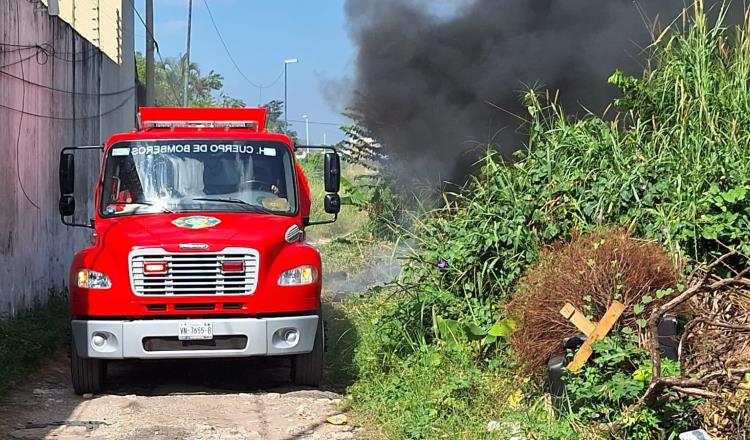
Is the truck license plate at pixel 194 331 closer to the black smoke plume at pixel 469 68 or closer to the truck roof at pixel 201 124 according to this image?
the truck roof at pixel 201 124

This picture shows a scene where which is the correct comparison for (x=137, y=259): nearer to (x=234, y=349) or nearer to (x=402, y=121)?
(x=234, y=349)

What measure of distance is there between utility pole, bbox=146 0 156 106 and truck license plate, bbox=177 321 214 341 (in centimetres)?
1567

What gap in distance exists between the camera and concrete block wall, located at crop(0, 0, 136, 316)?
33.6ft

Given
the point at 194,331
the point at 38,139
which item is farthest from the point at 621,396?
the point at 38,139

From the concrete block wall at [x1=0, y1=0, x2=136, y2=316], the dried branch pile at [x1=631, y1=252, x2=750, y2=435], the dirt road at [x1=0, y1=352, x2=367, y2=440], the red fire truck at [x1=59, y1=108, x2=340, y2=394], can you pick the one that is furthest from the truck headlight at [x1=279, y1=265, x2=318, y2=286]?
the concrete block wall at [x1=0, y1=0, x2=136, y2=316]

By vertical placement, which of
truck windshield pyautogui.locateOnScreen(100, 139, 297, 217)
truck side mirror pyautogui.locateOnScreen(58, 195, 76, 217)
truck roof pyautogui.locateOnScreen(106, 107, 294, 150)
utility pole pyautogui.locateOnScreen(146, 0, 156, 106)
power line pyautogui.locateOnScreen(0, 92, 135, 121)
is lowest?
truck side mirror pyautogui.locateOnScreen(58, 195, 76, 217)

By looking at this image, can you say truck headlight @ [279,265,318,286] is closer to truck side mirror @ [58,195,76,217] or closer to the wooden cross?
truck side mirror @ [58,195,76,217]

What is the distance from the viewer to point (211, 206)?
8.03 m

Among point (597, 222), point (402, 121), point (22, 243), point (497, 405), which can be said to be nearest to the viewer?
point (497, 405)

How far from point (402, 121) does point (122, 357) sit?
28.1ft

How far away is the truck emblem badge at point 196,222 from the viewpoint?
7.57 meters

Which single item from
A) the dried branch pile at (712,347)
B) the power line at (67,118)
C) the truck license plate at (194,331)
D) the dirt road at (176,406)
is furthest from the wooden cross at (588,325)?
the power line at (67,118)

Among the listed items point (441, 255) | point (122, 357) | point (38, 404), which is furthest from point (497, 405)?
point (38, 404)

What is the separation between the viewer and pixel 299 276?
751cm
